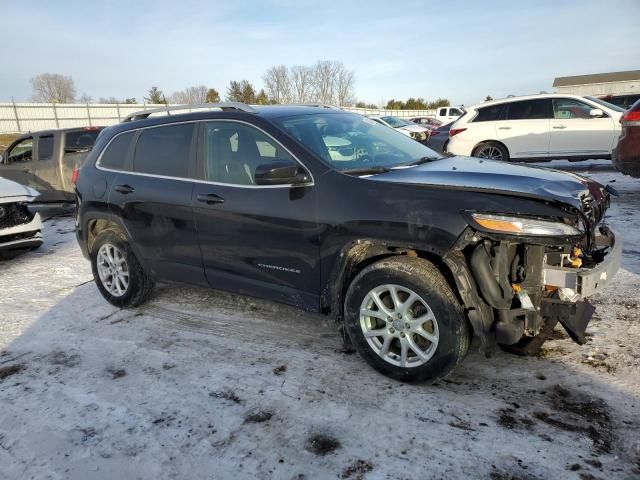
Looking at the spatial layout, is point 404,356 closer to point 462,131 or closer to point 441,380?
point 441,380

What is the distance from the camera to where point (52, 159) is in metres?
9.77

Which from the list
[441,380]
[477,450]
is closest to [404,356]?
[441,380]

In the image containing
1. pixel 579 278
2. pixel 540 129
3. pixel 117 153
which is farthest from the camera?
pixel 540 129

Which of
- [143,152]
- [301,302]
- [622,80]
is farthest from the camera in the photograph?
[622,80]

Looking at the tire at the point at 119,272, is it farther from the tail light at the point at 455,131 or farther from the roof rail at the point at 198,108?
the tail light at the point at 455,131

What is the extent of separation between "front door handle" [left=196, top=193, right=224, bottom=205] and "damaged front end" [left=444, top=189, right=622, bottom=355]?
177 centimetres

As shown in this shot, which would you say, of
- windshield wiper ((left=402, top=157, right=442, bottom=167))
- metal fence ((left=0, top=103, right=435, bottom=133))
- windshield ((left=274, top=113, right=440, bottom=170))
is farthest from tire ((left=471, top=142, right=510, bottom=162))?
metal fence ((left=0, top=103, right=435, bottom=133))

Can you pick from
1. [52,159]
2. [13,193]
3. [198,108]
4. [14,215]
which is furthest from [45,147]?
[198,108]

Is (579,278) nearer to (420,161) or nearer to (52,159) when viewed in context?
(420,161)

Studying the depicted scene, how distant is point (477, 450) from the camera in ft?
7.86

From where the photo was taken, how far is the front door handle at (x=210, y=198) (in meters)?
3.63

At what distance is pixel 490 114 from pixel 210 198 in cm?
901

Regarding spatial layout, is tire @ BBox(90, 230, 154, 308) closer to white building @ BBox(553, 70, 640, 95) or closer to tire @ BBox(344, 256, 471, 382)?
tire @ BBox(344, 256, 471, 382)

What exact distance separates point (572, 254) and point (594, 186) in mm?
641
